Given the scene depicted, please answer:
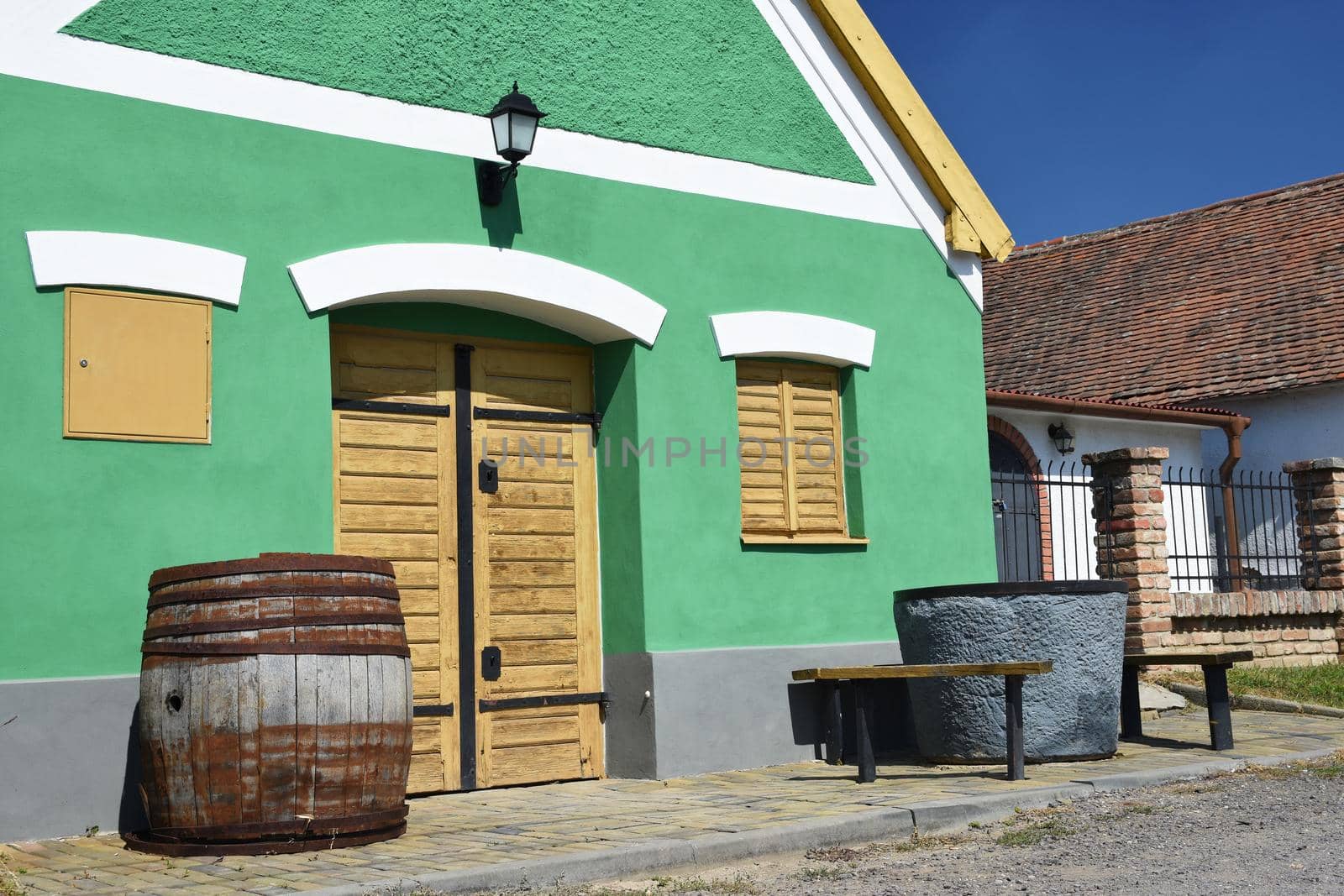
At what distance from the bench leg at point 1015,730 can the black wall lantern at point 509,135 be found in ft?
11.9

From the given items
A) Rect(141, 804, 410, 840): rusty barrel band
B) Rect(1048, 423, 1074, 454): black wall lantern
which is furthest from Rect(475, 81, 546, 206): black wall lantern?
Rect(1048, 423, 1074, 454): black wall lantern

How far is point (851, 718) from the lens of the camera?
8.74m

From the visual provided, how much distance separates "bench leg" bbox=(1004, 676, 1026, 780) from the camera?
7.18m

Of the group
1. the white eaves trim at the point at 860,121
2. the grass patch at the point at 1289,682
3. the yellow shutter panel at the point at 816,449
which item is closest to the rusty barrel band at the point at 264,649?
the yellow shutter panel at the point at 816,449

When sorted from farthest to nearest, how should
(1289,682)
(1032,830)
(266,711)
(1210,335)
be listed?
(1210,335) → (1289,682) → (1032,830) → (266,711)

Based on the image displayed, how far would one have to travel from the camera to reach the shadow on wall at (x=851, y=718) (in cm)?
852

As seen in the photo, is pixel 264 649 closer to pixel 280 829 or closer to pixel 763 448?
pixel 280 829

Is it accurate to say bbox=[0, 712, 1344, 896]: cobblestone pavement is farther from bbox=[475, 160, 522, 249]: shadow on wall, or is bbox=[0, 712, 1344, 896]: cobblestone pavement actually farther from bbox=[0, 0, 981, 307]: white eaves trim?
bbox=[0, 0, 981, 307]: white eaves trim

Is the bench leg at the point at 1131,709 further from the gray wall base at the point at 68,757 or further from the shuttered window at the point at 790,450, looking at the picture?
the gray wall base at the point at 68,757

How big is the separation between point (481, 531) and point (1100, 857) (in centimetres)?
376

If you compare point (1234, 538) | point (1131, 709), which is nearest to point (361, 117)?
point (1131, 709)

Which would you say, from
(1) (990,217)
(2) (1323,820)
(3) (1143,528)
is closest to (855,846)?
A: (2) (1323,820)

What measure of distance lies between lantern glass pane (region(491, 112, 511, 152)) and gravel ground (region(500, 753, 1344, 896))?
3887 mm

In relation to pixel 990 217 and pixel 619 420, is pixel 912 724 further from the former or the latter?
pixel 990 217
